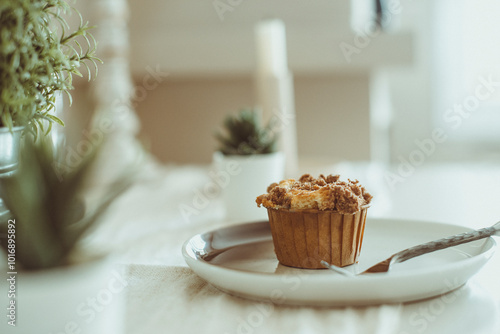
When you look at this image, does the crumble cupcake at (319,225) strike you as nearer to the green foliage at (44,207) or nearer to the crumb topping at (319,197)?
the crumb topping at (319,197)

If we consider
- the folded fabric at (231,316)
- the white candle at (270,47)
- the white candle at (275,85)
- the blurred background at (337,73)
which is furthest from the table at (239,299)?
the blurred background at (337,73)

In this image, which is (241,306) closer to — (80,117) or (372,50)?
(80,117)

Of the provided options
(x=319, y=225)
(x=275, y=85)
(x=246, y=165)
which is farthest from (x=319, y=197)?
(x=275, y=85)

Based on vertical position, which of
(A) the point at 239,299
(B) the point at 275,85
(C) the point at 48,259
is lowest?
(A) the point at 239,299

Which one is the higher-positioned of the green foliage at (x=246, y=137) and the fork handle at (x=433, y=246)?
the green foliage at (x=246, y=137)

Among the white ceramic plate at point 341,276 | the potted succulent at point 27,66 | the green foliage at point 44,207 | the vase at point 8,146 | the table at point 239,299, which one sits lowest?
the table at point 239,299

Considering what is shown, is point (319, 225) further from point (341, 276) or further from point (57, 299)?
point (57, 299)
